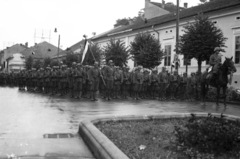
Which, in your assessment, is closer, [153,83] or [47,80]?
[153,83]

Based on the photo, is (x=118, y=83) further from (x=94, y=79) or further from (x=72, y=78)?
(x=72, y=78)

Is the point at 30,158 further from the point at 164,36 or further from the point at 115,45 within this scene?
the point at 164,36

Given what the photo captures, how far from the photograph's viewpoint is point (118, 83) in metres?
18.8

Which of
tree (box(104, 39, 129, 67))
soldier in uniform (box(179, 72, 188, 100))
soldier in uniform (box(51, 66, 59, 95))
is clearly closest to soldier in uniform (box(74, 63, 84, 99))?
soldier in uniform (box(51, 66, 59, 95))

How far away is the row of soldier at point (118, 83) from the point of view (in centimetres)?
1789

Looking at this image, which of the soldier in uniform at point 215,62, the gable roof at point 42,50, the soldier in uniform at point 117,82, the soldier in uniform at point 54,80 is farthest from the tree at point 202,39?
the gable roof at point 42,50

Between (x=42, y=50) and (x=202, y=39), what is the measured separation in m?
75.4

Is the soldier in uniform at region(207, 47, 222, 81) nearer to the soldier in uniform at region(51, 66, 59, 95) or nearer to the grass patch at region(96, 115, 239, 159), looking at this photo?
the grass patch at region(96, 115, 239, 159)

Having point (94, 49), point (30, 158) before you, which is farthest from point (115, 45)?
point (30, 158)

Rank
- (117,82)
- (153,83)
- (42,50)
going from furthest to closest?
(42,50), (153,83), (117,82)

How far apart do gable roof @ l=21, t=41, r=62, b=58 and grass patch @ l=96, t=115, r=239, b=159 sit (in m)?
85.0

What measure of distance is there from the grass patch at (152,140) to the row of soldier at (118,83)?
9.70m

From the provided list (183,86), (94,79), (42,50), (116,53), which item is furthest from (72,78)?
(42,50)

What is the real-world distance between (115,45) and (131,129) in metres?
24.2
